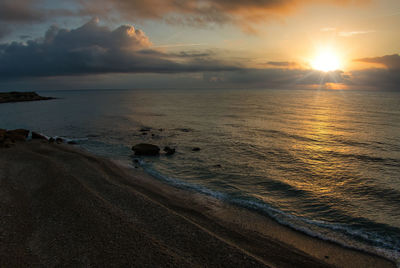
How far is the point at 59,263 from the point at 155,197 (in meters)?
6.33

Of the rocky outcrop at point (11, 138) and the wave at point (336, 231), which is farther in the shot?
the rocky outcrop at point (11, 138)

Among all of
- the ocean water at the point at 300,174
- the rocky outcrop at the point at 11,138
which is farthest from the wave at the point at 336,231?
the rocky outcrop at the point at 11,138

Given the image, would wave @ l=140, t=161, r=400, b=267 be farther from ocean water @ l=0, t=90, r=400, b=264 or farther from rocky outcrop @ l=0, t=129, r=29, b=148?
rocky outcrop @ l=0, t=129, r=29, b=148

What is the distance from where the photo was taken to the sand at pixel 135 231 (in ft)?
26.0

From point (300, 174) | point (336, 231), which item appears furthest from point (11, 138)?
point (336, 231)

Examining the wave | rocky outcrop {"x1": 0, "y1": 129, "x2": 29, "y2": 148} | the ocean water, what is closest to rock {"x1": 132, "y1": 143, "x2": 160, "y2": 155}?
the ocean water

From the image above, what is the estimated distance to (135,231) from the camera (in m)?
9.31

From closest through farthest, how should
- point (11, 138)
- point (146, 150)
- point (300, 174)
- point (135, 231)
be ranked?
point (135, 231), point (300, 174), point (146, 150), point (11, 138)

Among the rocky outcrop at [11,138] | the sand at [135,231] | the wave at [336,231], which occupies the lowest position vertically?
the wave at [336,231]

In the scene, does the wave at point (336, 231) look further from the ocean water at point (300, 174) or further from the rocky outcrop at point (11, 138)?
the rocky outcrop at point (11, 138)

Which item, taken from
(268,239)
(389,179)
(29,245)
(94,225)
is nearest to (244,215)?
(268,239)

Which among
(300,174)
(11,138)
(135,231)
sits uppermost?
(11,138)

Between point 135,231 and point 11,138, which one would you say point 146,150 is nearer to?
point 135,231

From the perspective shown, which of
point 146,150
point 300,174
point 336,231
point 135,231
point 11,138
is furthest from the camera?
point 11,138
